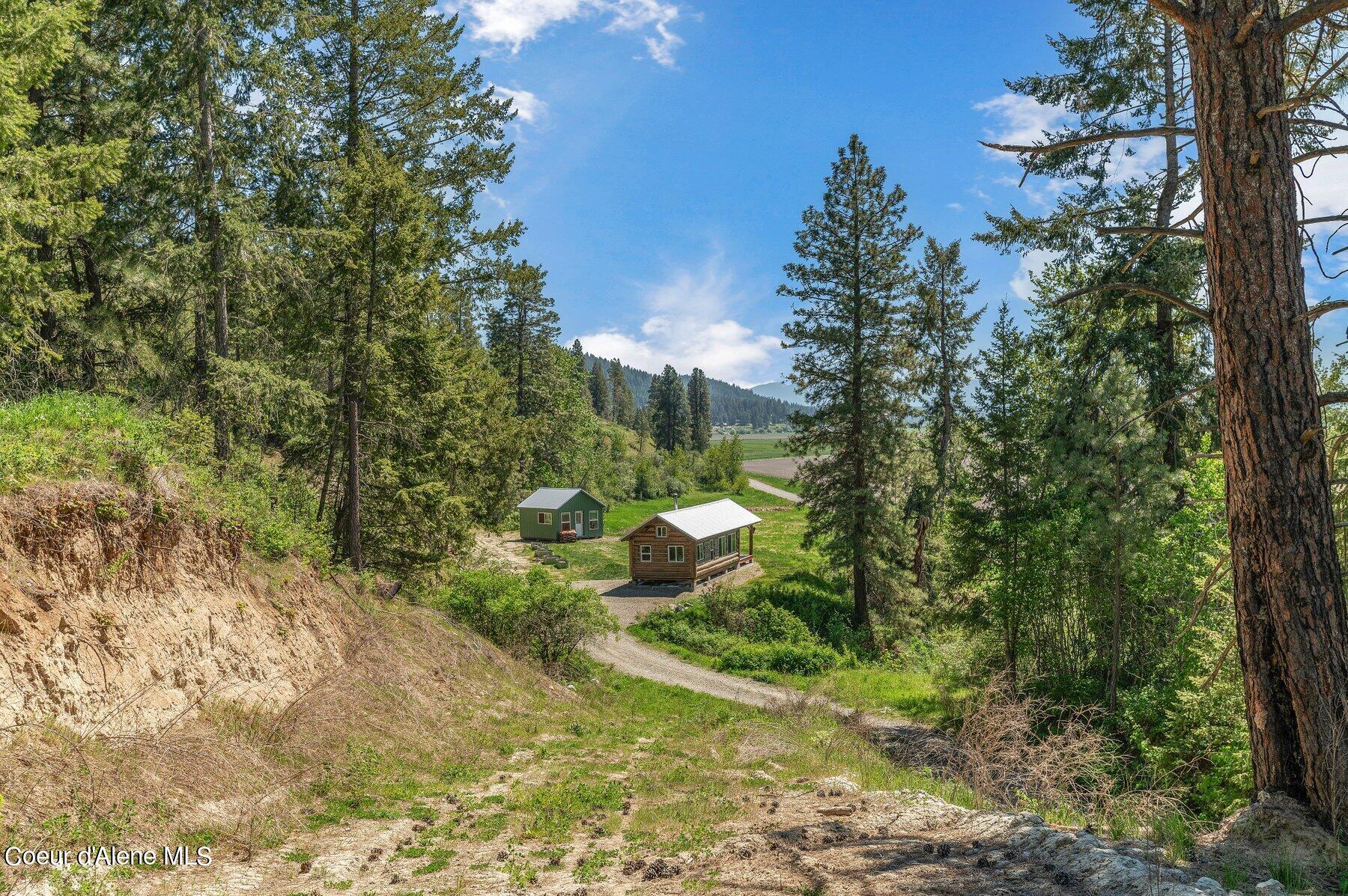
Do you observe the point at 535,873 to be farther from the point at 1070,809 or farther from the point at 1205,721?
the point at 1205,721

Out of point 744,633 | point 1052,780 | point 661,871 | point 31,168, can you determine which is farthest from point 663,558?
point 661,871

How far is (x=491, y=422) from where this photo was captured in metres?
29.7

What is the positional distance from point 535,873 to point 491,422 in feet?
81.0

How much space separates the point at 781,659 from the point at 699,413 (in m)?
91.6

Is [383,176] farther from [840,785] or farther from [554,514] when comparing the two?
[554,514]

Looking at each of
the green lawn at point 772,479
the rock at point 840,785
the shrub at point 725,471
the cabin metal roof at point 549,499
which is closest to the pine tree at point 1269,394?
the rock at point 840,785

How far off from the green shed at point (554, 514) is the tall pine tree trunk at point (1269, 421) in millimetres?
43986

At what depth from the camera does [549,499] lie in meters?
48.3

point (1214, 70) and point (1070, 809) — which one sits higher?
point (1214, 70)

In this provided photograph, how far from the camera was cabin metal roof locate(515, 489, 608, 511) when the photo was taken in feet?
156

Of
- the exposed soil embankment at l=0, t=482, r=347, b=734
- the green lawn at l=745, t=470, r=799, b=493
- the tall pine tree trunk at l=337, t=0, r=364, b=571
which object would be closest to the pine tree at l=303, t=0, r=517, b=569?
the tall pine tree trunk at l=337, t=0, r=364, b=571

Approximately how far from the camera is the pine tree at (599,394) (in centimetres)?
11350

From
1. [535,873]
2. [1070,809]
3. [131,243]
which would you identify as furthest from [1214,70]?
[131,243]

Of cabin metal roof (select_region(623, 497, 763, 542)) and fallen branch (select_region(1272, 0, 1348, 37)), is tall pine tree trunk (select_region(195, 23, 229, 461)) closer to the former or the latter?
fallen branch (select_region(1272, 0, 1348, 37))
